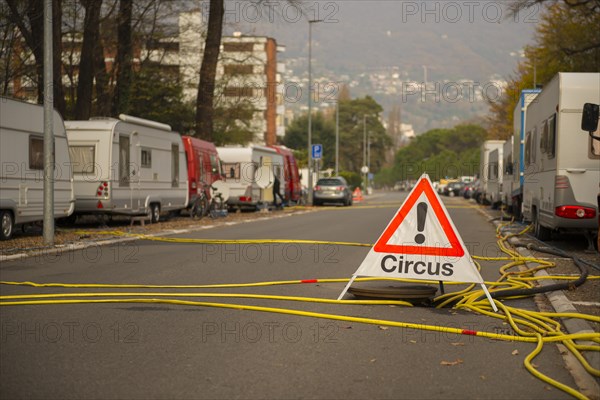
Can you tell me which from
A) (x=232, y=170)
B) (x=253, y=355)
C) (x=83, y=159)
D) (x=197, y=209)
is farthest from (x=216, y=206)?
(x=253, y=355)

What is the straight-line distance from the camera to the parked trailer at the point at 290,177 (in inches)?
1727

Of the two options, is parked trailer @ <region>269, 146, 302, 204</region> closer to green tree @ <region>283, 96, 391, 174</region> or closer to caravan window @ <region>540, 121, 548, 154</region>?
caravan window @ <region>540, 121, 548, 154</region>

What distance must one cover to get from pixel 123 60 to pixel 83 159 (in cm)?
1309

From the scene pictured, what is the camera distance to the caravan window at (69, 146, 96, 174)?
22484mm

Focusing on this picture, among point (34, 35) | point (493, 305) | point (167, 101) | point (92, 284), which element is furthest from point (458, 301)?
point (167, 101)

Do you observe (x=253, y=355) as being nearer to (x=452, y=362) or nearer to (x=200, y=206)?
(x=452, y=362)

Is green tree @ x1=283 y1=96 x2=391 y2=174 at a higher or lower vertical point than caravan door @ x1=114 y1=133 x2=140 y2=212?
higher

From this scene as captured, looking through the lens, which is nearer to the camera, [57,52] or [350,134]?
[57,52]

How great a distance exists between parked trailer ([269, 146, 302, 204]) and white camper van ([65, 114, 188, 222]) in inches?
673

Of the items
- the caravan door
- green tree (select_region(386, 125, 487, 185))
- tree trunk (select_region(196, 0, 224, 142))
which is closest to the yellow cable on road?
the caravan door

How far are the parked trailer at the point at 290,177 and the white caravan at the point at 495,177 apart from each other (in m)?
9.79

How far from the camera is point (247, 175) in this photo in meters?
35.4

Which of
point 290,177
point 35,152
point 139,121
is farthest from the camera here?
point 290,177

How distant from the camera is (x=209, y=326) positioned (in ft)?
25.9
